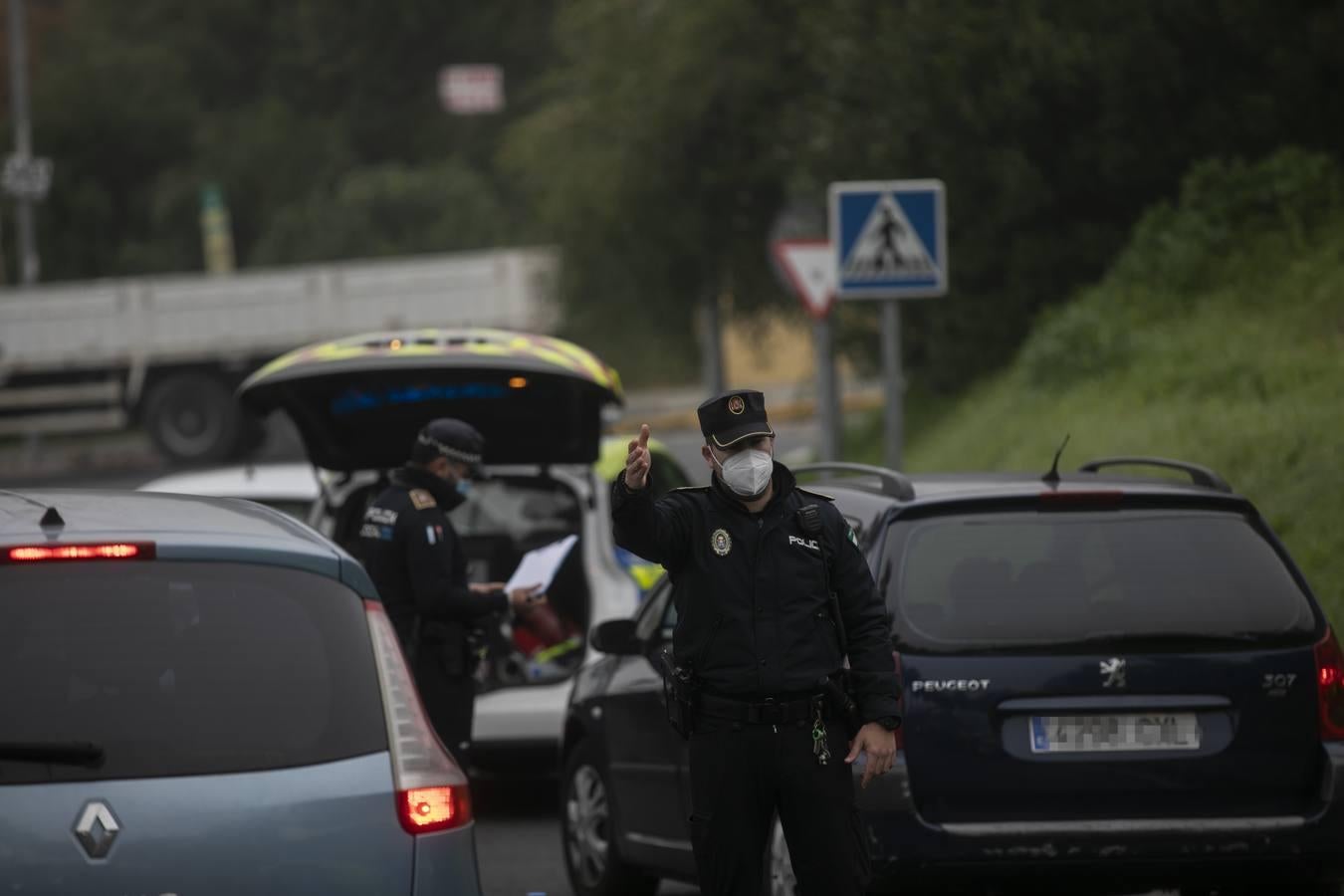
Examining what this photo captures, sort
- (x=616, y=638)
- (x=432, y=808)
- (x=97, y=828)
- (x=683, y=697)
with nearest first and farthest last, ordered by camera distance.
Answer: (x=97, y=828) → (x=432, y=808) → (x=683, y=697) → (x=616, y=638)

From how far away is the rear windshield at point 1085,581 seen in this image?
21.5 ft

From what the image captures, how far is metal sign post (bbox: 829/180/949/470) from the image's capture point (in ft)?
40.1

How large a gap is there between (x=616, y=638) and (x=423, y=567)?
838mm

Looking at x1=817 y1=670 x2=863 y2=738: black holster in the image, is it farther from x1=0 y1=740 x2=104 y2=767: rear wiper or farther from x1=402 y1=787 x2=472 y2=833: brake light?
x1=0 y1=740 x2=104 y2=767: rear wiper

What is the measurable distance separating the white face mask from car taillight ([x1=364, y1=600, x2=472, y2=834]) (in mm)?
1060

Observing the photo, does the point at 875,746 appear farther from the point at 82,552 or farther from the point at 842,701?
the point at 82,552

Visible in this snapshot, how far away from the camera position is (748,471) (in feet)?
18.5

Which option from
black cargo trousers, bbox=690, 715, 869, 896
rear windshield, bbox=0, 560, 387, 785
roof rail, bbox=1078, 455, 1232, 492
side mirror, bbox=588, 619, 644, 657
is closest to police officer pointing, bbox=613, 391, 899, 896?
black cargo trousers, bbox=690, 715, 869, 896

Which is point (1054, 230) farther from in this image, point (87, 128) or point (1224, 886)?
point (87, 128)

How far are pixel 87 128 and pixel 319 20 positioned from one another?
6.40 metres

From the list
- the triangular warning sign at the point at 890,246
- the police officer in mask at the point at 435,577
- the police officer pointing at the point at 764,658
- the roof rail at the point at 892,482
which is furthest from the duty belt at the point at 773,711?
the triangular warning sign at the point at 890,246

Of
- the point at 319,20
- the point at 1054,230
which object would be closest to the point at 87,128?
the point at 319,20

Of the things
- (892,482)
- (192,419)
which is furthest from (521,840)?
(192,419)

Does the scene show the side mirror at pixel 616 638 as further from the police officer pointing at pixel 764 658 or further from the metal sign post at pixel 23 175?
the metal sign post at pixel 23 175
